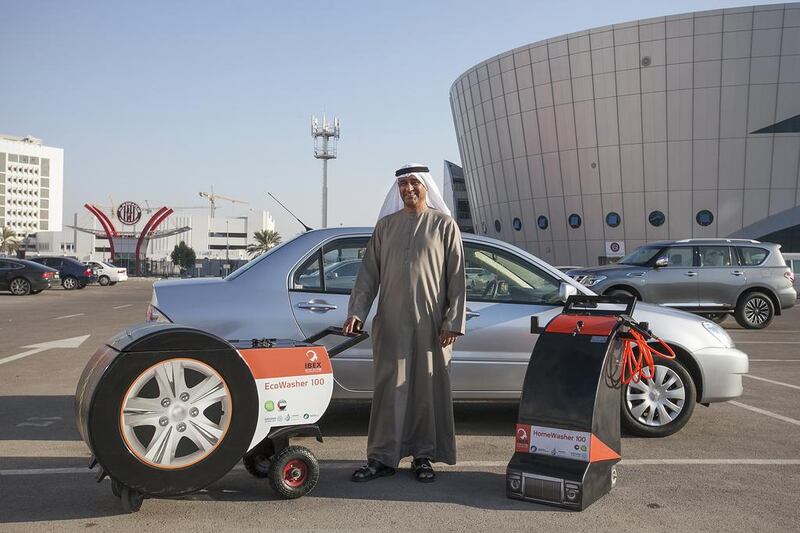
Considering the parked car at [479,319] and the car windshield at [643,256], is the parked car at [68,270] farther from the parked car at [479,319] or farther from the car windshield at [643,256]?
the parked car at [479,319]

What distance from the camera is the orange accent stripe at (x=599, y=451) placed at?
3975 millimetres

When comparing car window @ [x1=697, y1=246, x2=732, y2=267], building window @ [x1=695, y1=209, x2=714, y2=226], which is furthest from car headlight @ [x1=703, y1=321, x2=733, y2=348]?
building window @ [x1=695, y1=209, x2=714, y2=226]

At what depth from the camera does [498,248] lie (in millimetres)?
5941

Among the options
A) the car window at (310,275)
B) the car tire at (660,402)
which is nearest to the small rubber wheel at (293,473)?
the car window at (310,275)

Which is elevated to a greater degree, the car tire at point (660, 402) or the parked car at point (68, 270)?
the parked car at point (68, 270)

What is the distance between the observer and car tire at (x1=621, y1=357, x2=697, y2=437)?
18.4 feet

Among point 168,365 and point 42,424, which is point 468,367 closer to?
point 168,365

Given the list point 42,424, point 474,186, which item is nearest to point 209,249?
point 474,186

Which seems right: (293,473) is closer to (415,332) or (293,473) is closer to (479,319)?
(415,332)

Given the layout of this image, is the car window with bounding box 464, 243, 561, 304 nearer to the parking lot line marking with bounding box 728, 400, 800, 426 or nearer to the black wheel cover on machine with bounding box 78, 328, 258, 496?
the black wheel cover on machine with bounding box 78, 328, 258, 496

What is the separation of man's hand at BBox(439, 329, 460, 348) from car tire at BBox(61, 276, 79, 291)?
32.1 metres

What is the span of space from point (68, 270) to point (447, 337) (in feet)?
105

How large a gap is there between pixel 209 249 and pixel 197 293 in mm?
129345

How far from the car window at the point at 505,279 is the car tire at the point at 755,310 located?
11.3 meters
